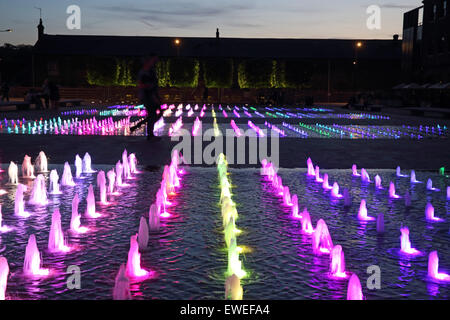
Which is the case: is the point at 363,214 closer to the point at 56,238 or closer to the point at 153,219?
the point at 153,219

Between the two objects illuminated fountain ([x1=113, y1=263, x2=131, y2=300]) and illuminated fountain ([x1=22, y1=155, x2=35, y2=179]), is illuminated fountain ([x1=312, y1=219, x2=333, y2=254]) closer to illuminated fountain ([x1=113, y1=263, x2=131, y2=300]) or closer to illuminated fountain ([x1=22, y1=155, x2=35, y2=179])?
illuminated fountain ([x1=113, y1=263, x2=131, y2=300])

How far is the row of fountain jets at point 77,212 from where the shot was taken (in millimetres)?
5141

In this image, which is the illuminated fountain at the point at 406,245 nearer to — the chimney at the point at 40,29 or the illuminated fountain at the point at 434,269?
the illuminated fountain at the point at 434,269

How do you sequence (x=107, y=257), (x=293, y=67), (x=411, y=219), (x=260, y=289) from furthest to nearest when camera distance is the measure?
1. (x=293, y=67)
2. (x=411, y=219)
3. (x=107, y=257)
4. (x=260, y=289)

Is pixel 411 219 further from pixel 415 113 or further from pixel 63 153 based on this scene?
pixel 415 113

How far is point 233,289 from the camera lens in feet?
14.5

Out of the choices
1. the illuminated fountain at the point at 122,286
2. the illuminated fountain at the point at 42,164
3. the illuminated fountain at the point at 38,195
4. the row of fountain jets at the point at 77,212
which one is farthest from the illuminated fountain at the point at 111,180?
the illuminated fountain at the point at 122,286

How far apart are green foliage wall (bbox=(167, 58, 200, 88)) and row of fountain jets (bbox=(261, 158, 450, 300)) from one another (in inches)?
2259

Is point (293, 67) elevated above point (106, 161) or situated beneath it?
elevated above

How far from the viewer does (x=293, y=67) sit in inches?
2682

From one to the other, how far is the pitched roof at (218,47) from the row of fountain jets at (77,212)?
216ft

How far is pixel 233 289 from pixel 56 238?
2596 mm
